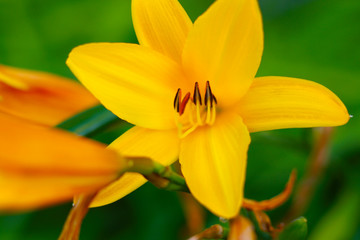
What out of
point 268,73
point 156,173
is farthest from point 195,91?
point 268,73

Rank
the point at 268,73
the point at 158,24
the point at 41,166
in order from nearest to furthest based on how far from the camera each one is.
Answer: the point at 41,166 < the point at 158,24 < the point at 268,73

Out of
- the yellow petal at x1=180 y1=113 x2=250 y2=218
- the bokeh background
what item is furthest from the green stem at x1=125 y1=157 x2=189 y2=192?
the bokeh background

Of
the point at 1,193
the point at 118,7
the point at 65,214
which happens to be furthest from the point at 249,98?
the point at 118,7

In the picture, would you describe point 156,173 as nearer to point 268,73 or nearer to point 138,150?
point 138,150

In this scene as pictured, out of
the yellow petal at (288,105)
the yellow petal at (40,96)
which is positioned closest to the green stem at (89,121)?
the yellow petal at (40,96)

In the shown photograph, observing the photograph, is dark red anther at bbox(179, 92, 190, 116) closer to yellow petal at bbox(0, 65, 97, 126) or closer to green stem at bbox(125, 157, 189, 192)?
green stem at bbox(125, 157, 189, 192)

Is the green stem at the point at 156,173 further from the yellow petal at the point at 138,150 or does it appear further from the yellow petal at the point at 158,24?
the yellow petal at the point at 158,24

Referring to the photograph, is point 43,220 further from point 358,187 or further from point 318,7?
point 318,7
